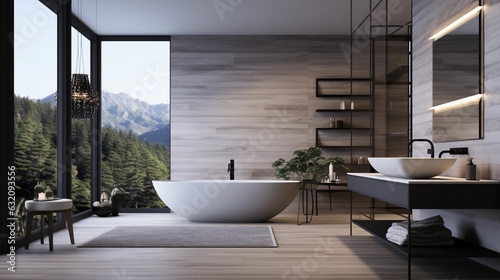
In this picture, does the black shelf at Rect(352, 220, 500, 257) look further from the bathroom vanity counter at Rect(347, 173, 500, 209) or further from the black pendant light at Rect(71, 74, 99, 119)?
the black pendant light at Rect(71, 74, 99, 119)

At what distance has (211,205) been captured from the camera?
5449mm

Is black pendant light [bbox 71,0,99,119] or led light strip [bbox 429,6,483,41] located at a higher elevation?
led light strip [bbox 429,6,483,41]

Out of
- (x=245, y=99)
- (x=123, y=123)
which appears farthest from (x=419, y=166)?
(x=123, y=123)

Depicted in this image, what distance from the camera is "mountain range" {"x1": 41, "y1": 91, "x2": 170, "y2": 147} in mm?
6676

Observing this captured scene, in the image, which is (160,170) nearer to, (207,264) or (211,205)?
(211,205)

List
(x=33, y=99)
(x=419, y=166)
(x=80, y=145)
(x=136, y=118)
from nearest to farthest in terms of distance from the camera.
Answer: (x=419, y=166)
(x=33, y=99)
(x=80, y=145)
(x=136, y=118)

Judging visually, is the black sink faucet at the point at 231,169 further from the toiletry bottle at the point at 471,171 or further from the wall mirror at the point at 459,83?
the toiletry bottle at the point at 471,171

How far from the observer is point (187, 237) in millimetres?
4480

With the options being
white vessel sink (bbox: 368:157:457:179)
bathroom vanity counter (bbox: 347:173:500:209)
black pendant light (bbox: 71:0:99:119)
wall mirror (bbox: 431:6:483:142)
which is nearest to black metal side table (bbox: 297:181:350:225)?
wall mirror (bbox: 431:6:483:142)

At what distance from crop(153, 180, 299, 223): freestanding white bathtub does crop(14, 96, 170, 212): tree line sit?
1201 mm

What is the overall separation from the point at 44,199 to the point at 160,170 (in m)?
2.79

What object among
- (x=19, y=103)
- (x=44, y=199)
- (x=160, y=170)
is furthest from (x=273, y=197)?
(x=19, y=103)

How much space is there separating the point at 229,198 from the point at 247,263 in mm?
2034

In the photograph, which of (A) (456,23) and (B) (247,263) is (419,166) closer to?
(A) (456,23)
